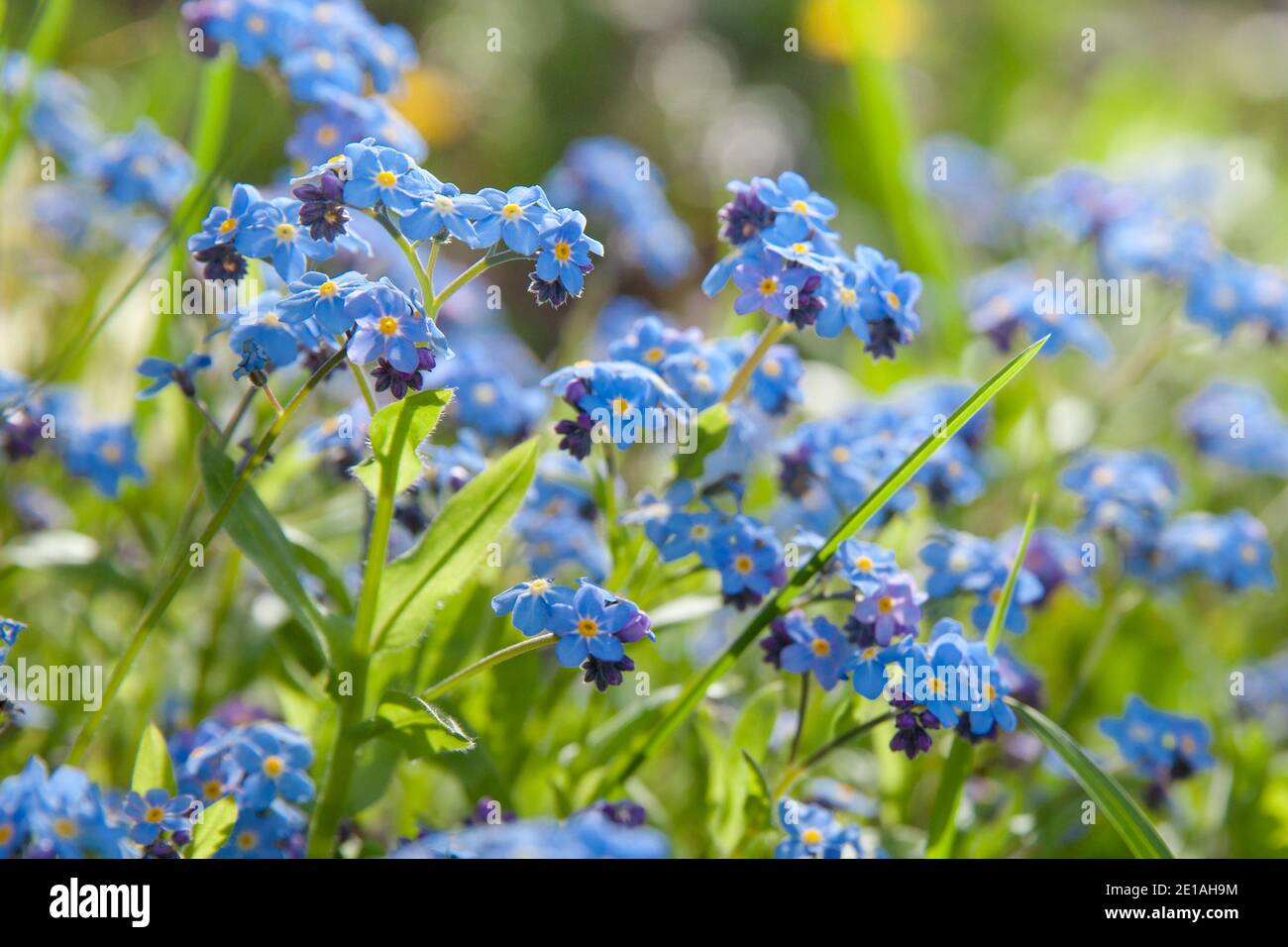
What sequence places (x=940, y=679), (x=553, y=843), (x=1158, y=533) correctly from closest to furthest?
(x=553, y=843) → (x=940, y=679) → (x=1158, y=533)

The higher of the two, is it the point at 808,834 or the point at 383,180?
the point at 383,180

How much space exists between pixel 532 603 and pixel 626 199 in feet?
6.76

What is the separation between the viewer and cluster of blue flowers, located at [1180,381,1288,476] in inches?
153

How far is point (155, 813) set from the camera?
226 cm

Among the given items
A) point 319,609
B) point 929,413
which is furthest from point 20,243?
point 929,413

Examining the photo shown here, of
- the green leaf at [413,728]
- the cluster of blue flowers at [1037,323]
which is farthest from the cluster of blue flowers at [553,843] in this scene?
the cluster of blue flowers at [1037,323]

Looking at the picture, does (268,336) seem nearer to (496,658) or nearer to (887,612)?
(496,658)

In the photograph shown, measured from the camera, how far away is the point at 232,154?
2.85 metres

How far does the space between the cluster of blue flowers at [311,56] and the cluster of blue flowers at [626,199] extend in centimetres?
87

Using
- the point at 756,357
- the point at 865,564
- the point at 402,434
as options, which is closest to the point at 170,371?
the point at 402,434

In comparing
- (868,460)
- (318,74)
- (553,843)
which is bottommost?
(553,843)

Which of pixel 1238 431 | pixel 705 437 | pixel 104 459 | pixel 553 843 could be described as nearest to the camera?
pixel 553 843

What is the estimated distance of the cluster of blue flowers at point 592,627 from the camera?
2.14 meters
